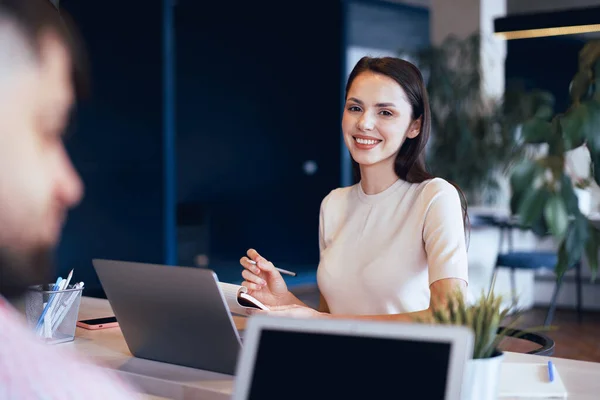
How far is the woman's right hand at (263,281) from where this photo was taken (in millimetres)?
2209

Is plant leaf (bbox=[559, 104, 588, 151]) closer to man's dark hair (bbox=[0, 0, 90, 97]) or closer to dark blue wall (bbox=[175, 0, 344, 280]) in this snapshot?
man's dark hair (bbox=[0, 0, 90, 97])

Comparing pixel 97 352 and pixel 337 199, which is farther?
pixel 337 199

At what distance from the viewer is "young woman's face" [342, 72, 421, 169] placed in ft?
7.72

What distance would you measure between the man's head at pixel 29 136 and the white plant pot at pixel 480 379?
29.8 inches

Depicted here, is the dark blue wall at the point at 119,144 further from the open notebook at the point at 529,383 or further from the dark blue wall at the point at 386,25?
the open notebook at the point at 529,383

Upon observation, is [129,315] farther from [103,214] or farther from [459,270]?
[103,214]

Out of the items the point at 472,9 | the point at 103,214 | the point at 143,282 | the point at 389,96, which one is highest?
the point at 472,9

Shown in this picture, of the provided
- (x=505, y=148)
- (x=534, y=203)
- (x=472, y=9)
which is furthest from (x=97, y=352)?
(x=472, y=9)

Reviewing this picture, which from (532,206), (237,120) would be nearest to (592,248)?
(532,206)

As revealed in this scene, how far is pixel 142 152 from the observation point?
6.66m

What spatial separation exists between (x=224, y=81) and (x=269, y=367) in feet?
30.2

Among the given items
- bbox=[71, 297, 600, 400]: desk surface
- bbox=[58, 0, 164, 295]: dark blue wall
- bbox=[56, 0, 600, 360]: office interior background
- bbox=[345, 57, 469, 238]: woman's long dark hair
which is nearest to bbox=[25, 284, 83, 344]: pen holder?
bbox=[71, 297, 600, 400]: desk surface

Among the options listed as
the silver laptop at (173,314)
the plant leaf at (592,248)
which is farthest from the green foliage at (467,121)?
the silver laptop at (173,314)

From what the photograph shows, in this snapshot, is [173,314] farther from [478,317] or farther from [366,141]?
[366,141]
